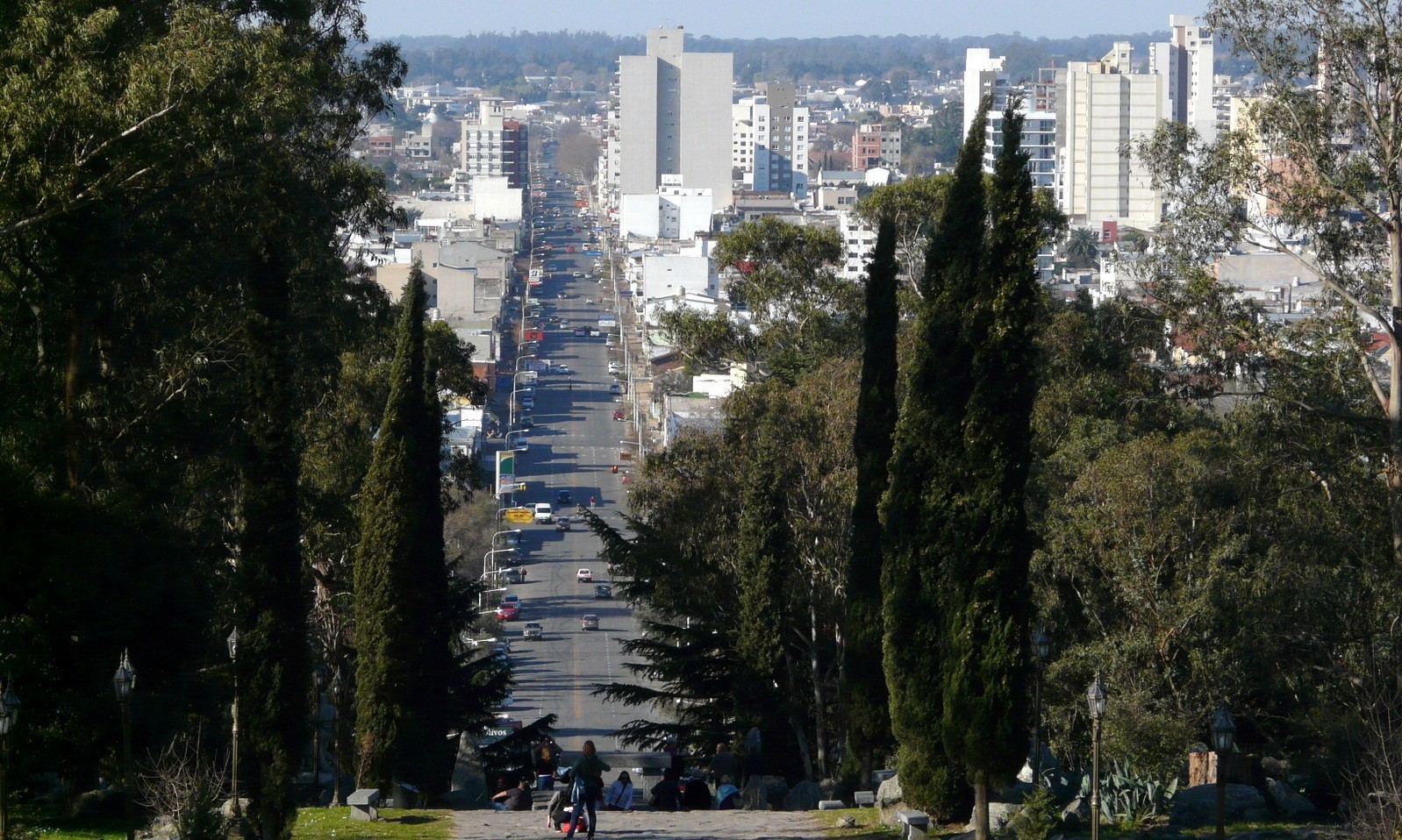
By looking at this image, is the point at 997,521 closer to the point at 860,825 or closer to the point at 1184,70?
the point at 860,825

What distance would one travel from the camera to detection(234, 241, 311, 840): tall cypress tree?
45.3 feet

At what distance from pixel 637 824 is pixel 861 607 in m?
4.56

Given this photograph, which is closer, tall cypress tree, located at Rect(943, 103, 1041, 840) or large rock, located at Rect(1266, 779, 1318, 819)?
tall cypress tree, located at Rect(943, 103, 1041, 840)

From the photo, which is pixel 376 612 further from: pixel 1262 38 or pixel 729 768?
pixel 1262 38

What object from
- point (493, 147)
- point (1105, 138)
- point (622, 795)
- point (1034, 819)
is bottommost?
point (622, 795)

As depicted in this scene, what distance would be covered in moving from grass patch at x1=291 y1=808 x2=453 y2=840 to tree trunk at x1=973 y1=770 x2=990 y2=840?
400cm

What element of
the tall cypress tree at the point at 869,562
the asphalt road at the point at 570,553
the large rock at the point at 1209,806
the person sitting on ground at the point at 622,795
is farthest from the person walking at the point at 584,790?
the asphalt road at the point at 570,553

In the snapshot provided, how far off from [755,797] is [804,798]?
1.91 ft

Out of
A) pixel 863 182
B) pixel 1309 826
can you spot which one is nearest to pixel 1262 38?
pixel 1309 826

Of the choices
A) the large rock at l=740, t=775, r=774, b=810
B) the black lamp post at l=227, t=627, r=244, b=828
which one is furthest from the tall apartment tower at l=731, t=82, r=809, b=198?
the black lamp post at l=227, t=627, r=244, b=828

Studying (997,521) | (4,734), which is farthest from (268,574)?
(997,521)

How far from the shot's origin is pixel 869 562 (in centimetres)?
1767

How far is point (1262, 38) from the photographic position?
17734mm

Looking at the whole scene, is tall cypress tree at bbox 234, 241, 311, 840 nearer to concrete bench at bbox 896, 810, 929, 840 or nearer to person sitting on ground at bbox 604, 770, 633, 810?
person sitting on ground at bbox 604, 770, 633, 810
